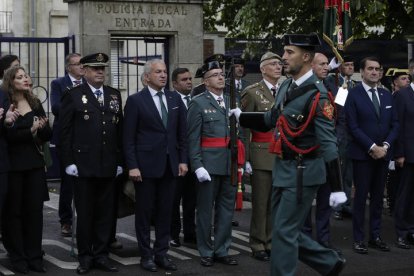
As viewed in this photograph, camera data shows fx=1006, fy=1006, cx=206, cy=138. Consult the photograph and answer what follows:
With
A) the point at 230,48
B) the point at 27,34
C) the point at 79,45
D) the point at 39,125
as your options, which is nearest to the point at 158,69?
the point at 39,125

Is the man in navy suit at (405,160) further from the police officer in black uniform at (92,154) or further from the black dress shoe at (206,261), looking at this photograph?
the police officer in black uniform at (92,154)

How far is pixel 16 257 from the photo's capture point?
31.9 feet

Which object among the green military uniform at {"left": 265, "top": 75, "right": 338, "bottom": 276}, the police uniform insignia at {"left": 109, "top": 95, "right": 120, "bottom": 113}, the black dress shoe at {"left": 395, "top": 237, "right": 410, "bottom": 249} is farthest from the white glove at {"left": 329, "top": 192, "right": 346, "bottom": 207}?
the black dress shoe at {"left": 395, "top": 237, "right": 410, "bottom": 249}

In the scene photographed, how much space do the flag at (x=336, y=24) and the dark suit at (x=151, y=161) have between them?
2213mm

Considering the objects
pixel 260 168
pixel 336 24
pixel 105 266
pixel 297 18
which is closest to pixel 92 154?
pixel 105 266

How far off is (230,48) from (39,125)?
33.2ft

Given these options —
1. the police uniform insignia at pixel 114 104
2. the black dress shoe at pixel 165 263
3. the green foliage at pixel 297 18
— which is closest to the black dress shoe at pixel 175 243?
the black dress shoe at pixel 165 263

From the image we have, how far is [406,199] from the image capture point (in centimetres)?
1193

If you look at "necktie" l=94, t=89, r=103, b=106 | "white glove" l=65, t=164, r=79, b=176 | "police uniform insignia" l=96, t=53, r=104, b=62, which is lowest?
"white glove" l=65, t=164, r=79, b=176

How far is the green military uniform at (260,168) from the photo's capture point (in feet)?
34.9

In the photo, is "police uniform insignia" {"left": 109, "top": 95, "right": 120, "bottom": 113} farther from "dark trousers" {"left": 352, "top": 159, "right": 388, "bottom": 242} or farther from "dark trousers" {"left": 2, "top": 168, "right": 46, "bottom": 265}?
"dark trousers" {"left": 352, "top": 159, "right": 388, "bottom": 242}

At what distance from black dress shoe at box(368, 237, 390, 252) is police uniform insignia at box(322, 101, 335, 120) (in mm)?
3253

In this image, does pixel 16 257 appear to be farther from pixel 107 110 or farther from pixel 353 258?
pixel 353 258

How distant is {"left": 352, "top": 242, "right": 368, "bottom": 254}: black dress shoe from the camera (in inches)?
438
